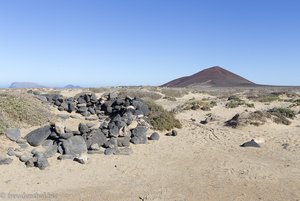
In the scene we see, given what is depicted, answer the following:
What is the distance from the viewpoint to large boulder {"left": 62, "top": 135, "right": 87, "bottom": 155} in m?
12.0

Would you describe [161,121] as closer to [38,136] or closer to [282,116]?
[38,136]

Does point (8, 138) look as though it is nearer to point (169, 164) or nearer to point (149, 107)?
point (169, 164)

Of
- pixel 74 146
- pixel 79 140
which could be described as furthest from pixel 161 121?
pixel 74 146

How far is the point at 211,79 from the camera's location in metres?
88.2

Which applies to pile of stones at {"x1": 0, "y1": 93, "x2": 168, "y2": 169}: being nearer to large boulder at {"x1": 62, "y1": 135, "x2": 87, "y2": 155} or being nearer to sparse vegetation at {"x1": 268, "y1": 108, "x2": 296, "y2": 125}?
large boulder at {"x1": 62, "y1": 135, "x2": 87, "y2": 155}

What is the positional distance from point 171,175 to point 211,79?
79.4 m

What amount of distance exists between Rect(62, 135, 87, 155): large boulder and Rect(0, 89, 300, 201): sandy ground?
21.9 inches

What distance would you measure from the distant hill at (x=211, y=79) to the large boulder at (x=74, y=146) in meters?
72.5

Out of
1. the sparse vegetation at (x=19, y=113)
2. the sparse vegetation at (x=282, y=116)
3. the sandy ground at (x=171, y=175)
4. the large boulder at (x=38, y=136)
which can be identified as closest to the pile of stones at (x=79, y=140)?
the large boulder at (x=38, y=136)

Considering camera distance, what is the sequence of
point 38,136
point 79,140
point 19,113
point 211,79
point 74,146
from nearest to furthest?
point 74,146, point 79,140, point 38,136, point 19,113, point 211,79

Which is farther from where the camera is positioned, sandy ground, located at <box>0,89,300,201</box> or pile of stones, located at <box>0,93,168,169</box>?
pile of stones, located at <box>0,93,168,169</box>

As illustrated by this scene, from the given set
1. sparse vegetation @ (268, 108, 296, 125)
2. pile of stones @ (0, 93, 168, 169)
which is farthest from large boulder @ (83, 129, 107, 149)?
sparse vegetation @ (268, 108, 296, 125)

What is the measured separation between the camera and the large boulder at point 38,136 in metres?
12.7

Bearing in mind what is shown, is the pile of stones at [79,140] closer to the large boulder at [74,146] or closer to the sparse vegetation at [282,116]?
the large boulder at [74,146]
